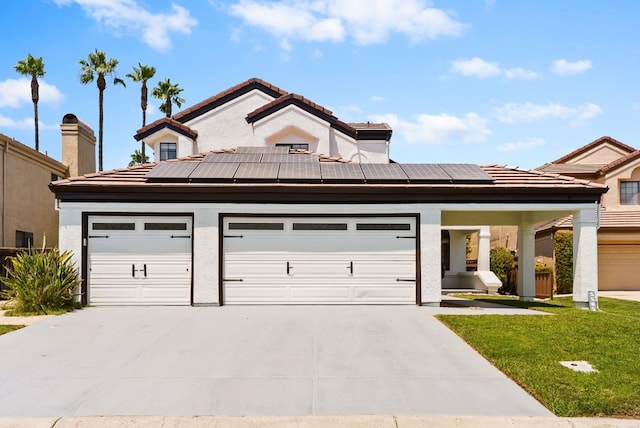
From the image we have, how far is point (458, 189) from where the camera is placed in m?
13.3

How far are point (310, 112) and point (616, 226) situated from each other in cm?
1560

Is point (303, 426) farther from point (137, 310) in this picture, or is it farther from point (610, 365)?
point (137, 310)

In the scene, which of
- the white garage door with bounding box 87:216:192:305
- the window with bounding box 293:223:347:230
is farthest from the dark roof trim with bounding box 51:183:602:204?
the white garage door with bounding box 87:216:192:305

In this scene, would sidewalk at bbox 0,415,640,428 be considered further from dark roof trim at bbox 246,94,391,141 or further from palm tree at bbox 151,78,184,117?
palm tree at bbox 151,78,184,117

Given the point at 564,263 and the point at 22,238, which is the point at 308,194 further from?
the point at 564,263

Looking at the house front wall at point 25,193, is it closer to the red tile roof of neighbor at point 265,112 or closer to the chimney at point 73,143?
the chimney at point 73,143

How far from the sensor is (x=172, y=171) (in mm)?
13883

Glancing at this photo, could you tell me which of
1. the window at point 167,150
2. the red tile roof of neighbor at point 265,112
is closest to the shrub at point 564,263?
the red tile roof of neighbor at point 265,112

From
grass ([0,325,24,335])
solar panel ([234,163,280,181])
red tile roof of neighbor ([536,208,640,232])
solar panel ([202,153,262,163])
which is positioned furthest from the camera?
red tile roof of neighbor ([536,208,640,232])

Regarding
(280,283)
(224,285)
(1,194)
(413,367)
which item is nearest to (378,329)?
(413,367)

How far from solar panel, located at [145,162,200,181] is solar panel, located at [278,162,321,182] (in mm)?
2457

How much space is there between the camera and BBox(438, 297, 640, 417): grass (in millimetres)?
6176

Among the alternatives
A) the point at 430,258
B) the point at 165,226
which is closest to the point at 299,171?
the point at 165,226

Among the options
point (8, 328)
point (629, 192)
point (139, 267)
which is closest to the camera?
point (8, 328)
